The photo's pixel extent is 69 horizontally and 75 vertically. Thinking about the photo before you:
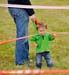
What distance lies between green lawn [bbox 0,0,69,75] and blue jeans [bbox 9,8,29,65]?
7.3 inches

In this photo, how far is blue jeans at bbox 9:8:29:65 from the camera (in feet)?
21.1

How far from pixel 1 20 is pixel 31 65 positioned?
381cm

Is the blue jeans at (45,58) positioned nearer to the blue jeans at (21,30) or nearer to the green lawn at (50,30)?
the green lawn at (50,30)

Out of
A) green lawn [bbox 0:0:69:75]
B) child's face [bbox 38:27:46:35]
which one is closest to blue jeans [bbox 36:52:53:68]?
green lawn [bbox 0:0:69:75]

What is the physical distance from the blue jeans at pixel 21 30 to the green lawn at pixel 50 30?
18 cm

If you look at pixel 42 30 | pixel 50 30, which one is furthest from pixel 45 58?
pixel 50 30

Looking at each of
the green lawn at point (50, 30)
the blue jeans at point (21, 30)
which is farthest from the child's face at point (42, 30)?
the green lawn at point (50, 30)

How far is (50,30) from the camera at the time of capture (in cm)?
929

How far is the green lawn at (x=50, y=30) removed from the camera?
696cm

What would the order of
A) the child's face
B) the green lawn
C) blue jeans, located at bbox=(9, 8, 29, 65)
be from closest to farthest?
the child's face
blue jeans, located at bbox=(9, 8, 29, 65)
the green lawn

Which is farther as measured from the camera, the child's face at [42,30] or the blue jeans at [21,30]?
the blue jeans at [21,30]

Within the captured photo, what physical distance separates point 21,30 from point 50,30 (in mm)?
2826

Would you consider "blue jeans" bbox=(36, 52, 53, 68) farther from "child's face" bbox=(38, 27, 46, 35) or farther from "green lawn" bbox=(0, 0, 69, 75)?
"child's face" bbox=(38, 27, 46, 35)

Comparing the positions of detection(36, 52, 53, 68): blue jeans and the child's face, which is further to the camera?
detection(36, 52, 53, 68): blue jeans
